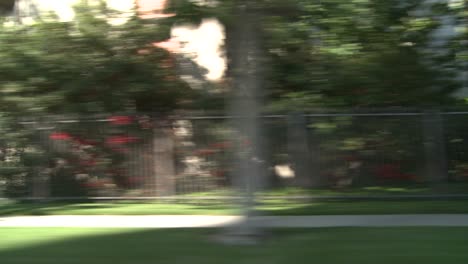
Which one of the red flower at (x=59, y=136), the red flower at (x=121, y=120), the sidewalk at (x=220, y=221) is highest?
the red flower at (x=121, y=120)

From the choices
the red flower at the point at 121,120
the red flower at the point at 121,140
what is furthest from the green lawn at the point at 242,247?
the red flower at the point at 121,120

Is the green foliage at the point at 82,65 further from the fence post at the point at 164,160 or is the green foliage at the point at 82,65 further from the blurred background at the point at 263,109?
the fence post at the point at 164,160

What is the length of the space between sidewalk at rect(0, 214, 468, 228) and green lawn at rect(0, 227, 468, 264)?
462 mm

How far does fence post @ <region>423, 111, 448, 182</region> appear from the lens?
11.2 m

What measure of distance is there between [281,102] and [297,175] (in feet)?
4.99

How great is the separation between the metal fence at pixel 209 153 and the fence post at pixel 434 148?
18 mm

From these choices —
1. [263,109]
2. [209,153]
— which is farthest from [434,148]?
[209,153]

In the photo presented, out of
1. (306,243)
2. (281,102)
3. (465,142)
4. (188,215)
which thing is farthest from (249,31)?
(465,142)

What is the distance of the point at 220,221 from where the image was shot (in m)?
9.19

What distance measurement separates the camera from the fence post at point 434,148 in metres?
11.2

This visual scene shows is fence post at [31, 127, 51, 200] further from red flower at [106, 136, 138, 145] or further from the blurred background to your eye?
red flower at [106, 136, 138, 145]

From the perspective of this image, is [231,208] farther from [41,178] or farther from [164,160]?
[41,178]

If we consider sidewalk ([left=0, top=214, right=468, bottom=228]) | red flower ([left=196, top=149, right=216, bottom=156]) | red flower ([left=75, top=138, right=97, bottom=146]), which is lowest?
sidewalk ([left=0, top=214, right=468, bottom=228])

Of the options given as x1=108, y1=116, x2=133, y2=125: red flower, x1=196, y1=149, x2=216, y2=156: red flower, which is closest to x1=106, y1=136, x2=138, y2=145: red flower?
x1=108, y1=116, x2=133, y2=125: red flower
